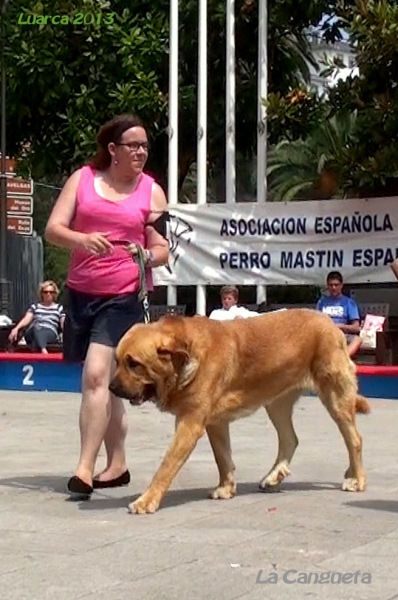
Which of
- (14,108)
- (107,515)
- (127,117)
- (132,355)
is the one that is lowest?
(107,515)

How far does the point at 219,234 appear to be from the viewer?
54.0 feet

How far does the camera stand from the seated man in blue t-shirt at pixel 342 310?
1450 cm

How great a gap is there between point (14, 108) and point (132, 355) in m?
14.4

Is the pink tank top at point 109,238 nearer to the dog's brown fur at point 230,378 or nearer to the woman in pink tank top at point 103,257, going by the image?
the woman in pink tank top at point 103,257

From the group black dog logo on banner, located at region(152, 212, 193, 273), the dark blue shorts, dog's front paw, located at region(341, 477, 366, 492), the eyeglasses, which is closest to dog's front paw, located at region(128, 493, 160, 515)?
the dark blue shorts

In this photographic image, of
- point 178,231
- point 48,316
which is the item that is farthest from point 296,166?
point 48,316

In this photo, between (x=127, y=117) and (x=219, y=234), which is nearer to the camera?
(x=127, y=117)

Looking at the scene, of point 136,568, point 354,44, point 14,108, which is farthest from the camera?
point 14,108

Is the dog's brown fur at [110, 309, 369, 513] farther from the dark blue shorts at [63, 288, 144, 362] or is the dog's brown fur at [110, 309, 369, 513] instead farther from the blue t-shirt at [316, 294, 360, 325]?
the blue t-shirt at [316, 294, 360, 325]

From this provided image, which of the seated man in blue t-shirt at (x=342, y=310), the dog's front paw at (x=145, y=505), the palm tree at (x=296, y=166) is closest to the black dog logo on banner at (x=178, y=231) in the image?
the seated man in blue t-shirt at (x=342, y=310)

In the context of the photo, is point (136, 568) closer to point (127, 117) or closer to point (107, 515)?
point (107, 515)

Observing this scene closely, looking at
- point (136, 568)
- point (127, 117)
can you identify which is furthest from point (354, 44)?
point (136, 568)

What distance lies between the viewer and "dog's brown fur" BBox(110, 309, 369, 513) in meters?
6.52

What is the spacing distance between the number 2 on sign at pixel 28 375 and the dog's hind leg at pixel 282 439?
25.6 ft
